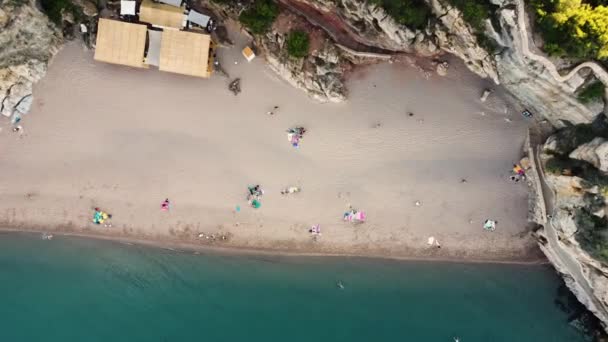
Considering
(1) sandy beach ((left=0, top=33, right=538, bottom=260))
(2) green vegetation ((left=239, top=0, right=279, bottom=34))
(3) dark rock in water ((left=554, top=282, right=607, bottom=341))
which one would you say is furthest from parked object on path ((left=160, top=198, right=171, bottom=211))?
(3) dark rock in water ((left=554, top=282, right=607, bottom=341))

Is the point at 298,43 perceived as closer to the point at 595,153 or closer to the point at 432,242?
the point at 432,242

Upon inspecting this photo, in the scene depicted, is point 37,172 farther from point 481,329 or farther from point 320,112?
point 481,329

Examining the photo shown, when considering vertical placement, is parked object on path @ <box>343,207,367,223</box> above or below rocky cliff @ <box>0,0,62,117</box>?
below

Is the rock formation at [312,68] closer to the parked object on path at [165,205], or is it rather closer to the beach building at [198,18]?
the beach building at [198,18]

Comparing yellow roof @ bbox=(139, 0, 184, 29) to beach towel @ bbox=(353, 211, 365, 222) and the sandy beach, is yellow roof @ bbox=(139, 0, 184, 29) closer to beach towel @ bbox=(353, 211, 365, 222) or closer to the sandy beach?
the sandy beach

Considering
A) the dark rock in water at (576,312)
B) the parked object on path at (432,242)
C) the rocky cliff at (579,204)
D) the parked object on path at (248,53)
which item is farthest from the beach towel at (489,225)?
the parked object on path at (248,53)
